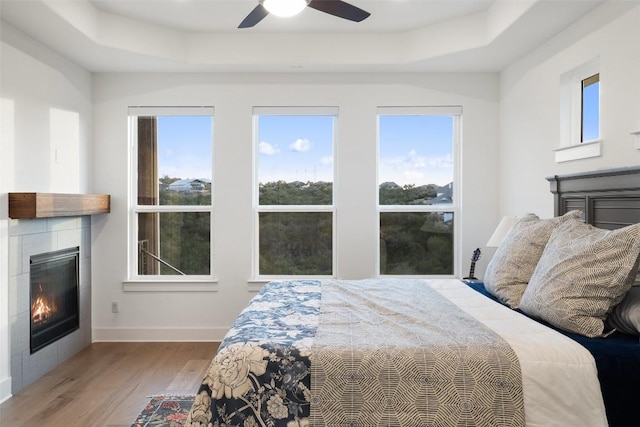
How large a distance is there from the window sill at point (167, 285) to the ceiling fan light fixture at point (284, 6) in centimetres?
277

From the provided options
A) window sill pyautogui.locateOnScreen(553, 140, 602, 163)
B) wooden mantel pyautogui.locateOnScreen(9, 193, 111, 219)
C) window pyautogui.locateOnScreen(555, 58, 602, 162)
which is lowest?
wooden mantel pyautogui.locateOnScreen(9, 193, 111, 219)

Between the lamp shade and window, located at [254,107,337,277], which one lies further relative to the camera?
window, located at [254,107,337,277]

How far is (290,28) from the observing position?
3.80 meters

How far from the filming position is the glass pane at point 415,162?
→ 14.4 feet

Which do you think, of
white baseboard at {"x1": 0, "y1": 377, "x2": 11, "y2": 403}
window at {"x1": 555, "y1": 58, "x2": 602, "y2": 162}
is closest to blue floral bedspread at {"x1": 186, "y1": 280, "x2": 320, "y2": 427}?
white baseboard at {"x1": 0, "y1": 377, "x2": 11, "y2": 403}

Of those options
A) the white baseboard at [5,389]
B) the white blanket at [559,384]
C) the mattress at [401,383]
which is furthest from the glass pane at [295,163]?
the white blanket at [559,384]

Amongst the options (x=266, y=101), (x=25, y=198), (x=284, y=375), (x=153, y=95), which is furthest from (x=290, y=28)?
(x=284, y=375)

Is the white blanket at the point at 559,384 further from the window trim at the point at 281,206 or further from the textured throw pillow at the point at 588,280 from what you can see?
the window trim at the point at 281,206

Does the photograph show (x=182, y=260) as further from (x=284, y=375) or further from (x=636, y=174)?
(x=636, y=174)

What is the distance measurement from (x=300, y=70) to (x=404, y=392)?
330 centimetres

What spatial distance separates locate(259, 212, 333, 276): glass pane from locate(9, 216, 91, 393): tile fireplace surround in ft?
5.78

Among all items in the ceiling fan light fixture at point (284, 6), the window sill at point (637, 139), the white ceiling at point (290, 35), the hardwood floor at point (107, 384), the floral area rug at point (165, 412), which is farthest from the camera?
the white ceiling at point (290, 35)

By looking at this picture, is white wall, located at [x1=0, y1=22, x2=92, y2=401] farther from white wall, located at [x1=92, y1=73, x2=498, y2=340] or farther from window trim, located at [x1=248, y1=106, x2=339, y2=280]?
window trim, located at [x1=248, y1=106, x2=339, y2=280]

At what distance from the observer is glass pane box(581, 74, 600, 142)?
2.89 meters
